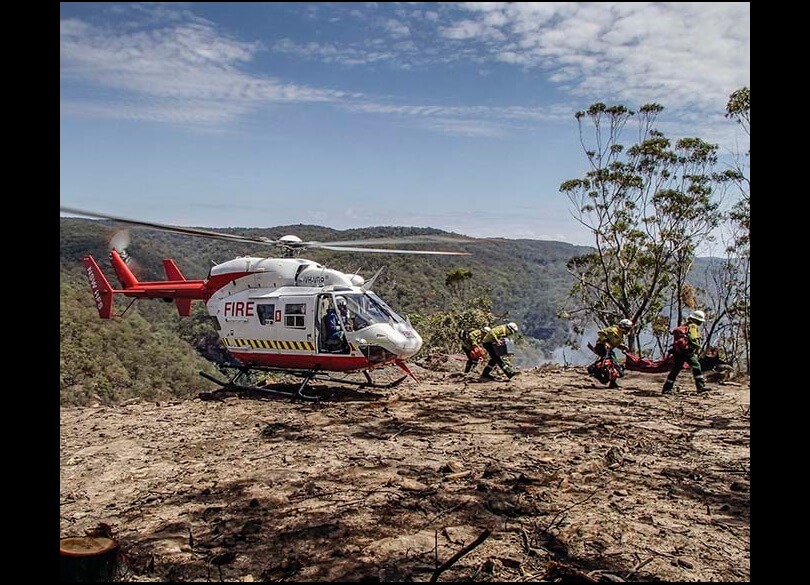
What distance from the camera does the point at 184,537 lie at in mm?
4484

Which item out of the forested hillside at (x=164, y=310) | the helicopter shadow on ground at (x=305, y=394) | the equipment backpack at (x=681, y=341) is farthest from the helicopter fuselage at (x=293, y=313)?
the equipment backpack at (x=681, y=341)

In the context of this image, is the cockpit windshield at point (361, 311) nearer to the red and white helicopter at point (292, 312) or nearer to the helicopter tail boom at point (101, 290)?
the red and white helicopter at point (292, 312)

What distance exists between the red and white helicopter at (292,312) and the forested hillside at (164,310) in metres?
0.69

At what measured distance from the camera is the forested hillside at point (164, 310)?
70.2ft

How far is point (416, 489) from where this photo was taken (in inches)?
213

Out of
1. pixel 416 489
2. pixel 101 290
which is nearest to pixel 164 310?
pixel 101 290

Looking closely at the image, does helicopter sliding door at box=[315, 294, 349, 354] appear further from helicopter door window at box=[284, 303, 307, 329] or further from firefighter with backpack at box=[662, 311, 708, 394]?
firefighter with backpack at box=[662, 311, 708, 394]

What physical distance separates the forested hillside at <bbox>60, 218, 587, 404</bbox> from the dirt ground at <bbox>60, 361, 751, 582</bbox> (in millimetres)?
2798

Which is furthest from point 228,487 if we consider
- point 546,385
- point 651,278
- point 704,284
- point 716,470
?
point 704,284

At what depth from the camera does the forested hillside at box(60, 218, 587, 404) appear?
21.4 meters

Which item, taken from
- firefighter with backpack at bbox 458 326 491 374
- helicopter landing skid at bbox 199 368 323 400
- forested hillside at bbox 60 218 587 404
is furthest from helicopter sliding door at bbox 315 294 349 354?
firefighter with backpack at bbox 458 326 491 374
